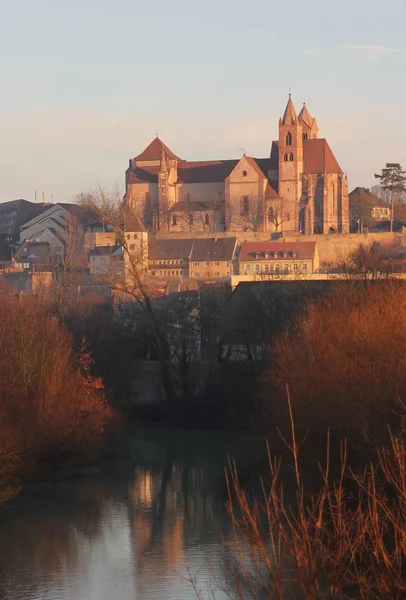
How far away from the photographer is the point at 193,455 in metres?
30.0

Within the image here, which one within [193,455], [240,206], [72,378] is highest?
[240,206]

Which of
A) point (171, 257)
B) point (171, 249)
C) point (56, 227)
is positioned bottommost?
point (171, 257)

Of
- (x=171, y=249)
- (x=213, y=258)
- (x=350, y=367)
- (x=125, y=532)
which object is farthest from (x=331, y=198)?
(x=125, y=532)

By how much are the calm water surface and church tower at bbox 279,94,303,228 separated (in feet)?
243

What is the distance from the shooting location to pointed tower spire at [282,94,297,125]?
104250 millimetres

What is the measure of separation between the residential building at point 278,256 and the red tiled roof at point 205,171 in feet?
54.0

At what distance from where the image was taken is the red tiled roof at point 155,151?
11150 cm

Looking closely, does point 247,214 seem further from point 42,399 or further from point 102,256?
point 42,399

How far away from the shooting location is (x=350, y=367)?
2089 centimetres

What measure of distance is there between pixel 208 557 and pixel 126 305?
33.6m

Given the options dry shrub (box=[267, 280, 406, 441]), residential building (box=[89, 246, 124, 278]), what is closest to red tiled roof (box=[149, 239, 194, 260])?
residential building (box=[89, 246, 124, 278])

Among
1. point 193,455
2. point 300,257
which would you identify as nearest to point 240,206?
point 300,257

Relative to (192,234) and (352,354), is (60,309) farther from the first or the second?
(192,234)

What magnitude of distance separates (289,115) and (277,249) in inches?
717
